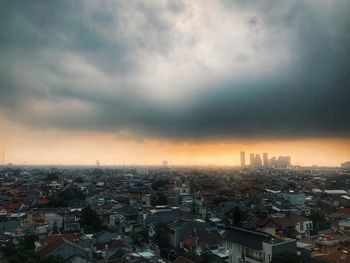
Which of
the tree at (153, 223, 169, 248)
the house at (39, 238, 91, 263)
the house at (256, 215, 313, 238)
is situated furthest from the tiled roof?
the house at (39, 238, 91, 263)

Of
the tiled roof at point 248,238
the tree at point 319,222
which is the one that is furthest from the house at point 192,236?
the tree at point 319,222

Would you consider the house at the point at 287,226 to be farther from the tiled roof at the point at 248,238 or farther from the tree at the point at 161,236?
the tree at the point at 161,236

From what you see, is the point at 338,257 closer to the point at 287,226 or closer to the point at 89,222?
the point at 287,226

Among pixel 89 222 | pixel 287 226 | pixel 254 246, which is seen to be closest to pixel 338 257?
pixel 254 246

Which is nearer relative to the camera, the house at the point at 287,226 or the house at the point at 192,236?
the house at the point at 192,236

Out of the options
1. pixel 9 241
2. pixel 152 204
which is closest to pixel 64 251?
pixel 9 241

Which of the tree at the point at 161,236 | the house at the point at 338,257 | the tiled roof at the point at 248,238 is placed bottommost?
the tree at the point at 161,236

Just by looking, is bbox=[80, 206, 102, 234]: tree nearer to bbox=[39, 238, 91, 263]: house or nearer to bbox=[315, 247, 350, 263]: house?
bbox=[39, 238, 91, 263]: house
